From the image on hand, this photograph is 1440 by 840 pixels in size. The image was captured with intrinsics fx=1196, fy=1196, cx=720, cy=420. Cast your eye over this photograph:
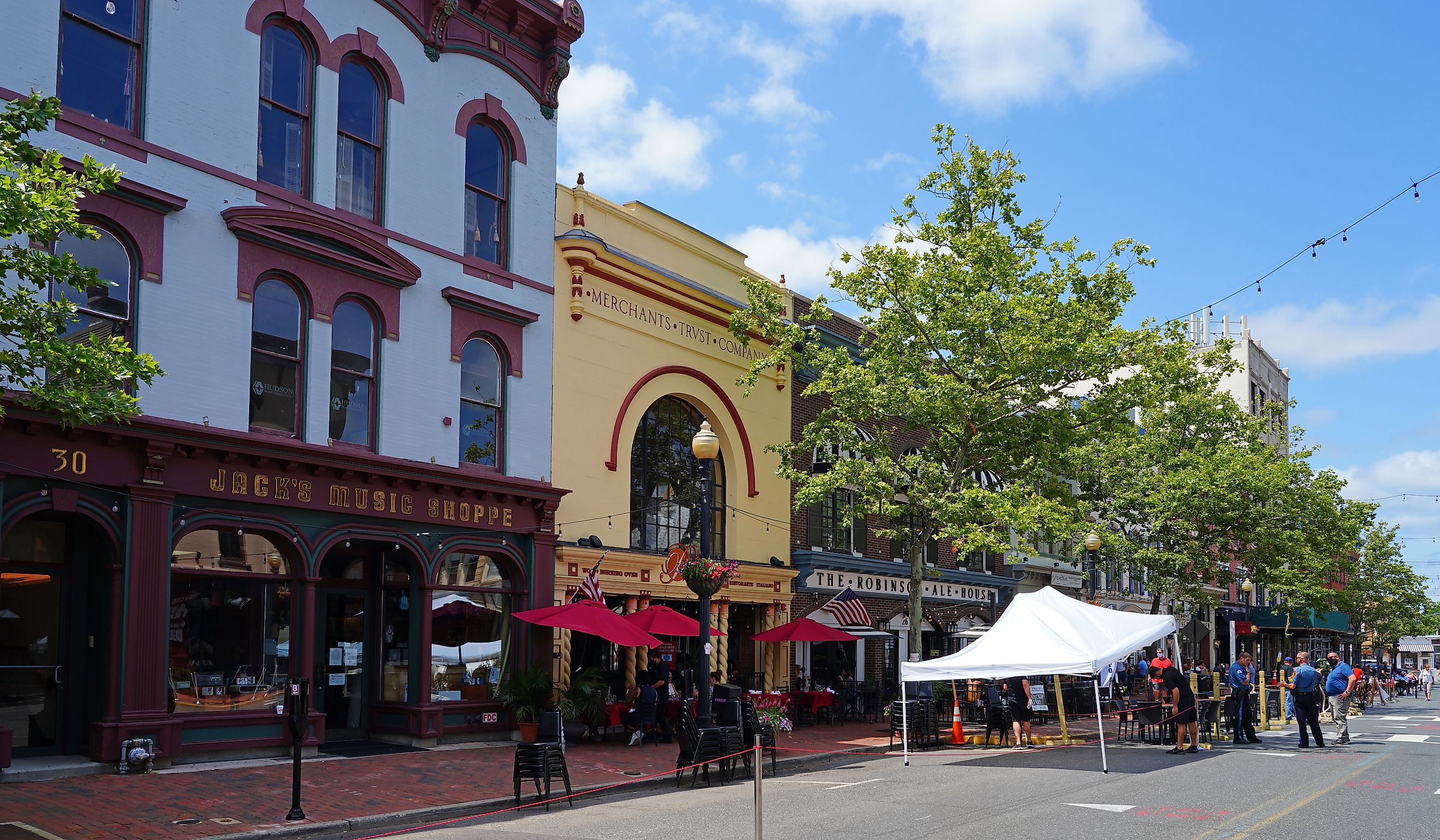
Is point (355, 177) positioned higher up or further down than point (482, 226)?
higher up

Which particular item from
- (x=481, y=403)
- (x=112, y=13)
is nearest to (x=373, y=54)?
(x=112, y=13)

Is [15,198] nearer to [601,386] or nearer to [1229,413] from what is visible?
[601,386]

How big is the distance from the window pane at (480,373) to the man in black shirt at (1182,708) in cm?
1265

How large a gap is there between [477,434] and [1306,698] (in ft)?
50.7

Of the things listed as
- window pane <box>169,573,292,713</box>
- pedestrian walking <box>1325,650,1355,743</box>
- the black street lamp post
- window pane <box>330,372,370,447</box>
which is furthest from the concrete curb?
pedestrian walking <box>1325,650,1355,743</box>

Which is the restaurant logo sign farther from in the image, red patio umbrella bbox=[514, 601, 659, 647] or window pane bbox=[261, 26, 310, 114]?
window pane bbox=[261, 26, 310, 114]

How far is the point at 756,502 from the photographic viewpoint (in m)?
27.3

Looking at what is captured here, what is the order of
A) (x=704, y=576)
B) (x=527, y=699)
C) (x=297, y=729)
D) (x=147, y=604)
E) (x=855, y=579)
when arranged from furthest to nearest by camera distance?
(x=855, y=579) → (x=527, y=699) → (x=704, y=576) → (x=147, y=604) → (x=297, y=729)

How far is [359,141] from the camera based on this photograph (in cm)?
1908

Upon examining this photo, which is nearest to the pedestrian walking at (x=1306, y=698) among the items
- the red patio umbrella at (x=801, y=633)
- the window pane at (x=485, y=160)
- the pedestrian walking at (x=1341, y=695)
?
the pedestrian walking at (x=1341, y=695)

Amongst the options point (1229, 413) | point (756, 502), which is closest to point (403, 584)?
point (756, 502)

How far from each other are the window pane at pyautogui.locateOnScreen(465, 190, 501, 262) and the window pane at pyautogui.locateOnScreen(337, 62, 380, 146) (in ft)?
7.01

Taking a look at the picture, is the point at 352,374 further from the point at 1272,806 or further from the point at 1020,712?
the point at 1272,806

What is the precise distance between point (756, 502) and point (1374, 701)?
3922 centimetres
